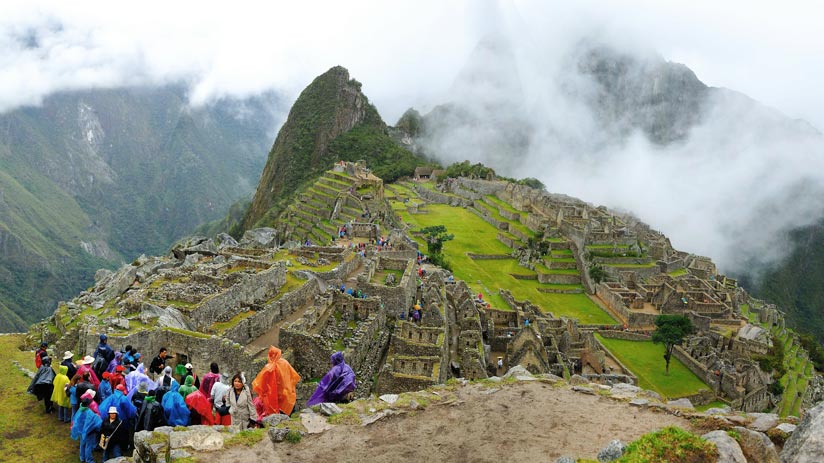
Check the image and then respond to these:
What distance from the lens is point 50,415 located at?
12297 millimetres

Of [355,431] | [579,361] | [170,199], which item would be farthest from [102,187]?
[355,431]

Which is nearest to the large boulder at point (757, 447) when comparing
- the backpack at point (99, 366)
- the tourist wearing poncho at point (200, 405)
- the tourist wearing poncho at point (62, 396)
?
the tourist wearing poncho at point (200, 405)

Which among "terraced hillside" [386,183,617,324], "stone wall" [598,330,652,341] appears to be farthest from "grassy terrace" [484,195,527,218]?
"stone wall" [598,330,652,341]

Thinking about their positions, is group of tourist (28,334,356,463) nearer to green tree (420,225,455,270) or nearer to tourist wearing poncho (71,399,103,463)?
tourist wearing poncho (71,399,103,463)

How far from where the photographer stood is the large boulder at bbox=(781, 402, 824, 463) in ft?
23.5

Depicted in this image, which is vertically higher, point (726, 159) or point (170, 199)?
point (726, 159)

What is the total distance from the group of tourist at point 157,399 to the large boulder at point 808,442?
743cm

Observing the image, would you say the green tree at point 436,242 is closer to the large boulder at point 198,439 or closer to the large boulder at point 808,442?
the large boulder at point 198,439

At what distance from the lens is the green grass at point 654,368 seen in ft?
120

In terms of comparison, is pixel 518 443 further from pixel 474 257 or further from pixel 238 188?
pixel 238 188

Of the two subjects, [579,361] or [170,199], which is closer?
[579,361]

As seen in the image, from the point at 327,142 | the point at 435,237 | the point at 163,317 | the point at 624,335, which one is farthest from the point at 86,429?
the point at 327,142

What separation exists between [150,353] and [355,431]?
289 inches

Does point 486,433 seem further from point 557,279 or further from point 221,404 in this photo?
point 557,279
